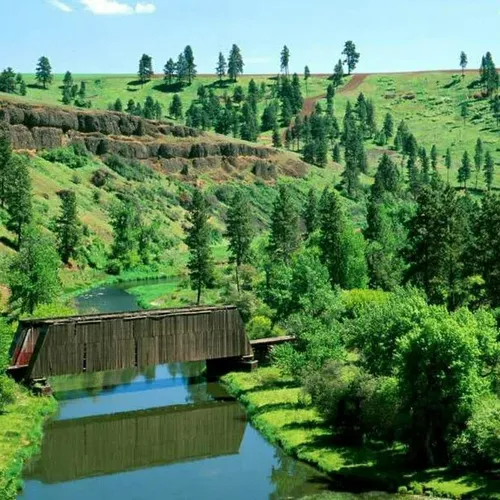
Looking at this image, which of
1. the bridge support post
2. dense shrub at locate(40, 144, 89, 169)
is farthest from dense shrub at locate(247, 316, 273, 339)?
dense shrub at locate(40, 144, 89, 169)

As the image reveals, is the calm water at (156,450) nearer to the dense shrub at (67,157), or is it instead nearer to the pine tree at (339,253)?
the pine tree at (339,253)

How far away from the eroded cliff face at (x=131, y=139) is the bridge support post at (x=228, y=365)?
92389 mm

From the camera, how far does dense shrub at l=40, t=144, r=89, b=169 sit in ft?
463

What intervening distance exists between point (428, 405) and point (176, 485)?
13147mm

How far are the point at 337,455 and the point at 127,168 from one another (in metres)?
120

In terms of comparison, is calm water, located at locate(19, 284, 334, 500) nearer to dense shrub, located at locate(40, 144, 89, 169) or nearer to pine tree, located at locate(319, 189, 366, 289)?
pine tree, located at locate(319, 189, 366, 289)

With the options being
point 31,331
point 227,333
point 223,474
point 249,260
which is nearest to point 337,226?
point 249,260

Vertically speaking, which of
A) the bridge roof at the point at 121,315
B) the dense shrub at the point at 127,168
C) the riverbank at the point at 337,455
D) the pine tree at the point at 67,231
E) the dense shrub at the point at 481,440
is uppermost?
the dense shrub at the point at 127,168

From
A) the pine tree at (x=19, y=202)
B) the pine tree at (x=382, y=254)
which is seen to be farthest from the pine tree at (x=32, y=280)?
the pine tree at (x=19, y=202)

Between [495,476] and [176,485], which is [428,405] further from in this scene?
[176,485]

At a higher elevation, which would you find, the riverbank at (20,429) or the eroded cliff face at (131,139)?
the eroded cliff face at (131,139)

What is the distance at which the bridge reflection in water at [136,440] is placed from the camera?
131 ft

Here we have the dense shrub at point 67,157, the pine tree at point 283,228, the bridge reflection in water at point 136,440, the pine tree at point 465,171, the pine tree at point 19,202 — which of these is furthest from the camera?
the pine tree at point 465,171

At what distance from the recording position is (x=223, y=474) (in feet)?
127
